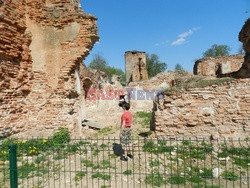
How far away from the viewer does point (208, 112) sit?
23.9 feet

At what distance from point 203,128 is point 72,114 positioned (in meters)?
5.11

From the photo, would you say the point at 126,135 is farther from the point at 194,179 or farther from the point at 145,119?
the point at 145,119

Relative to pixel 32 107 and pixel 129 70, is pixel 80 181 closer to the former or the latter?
pixel 32 107

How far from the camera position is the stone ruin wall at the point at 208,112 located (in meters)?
7.06

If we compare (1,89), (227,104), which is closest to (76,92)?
(1,89)

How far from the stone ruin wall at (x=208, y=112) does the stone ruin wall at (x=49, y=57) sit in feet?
12.1

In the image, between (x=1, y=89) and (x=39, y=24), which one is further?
(x=39, y=24)

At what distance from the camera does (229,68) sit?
20750 mm

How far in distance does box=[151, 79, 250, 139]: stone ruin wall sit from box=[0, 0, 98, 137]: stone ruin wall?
370 centimetres

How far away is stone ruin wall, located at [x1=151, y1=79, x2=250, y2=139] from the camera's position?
7062 mm

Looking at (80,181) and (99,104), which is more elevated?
(99,104)

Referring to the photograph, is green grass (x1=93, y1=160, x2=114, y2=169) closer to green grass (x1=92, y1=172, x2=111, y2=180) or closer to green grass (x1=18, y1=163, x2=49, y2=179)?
green grass (x1=92, y1=172, x2=111, y2=180)

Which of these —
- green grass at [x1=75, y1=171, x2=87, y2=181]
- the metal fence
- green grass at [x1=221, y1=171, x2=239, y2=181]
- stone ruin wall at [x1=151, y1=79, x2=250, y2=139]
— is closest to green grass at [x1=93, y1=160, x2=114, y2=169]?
the metal fence

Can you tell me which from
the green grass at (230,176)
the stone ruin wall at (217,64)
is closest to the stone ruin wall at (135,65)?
the stone ruin wall at (217,64)
